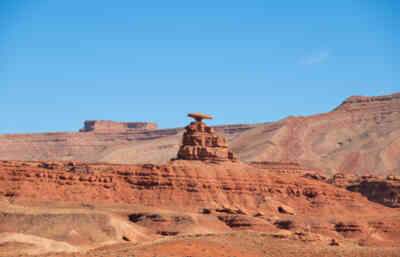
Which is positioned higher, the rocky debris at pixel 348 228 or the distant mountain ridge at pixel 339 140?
the distant mountain ridge at pixel 339 140

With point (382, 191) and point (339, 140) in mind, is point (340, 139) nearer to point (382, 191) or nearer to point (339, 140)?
point (339, 140)

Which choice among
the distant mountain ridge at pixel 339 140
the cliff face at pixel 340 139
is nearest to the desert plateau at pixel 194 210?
the distant mountain ridge at pixel 339 140

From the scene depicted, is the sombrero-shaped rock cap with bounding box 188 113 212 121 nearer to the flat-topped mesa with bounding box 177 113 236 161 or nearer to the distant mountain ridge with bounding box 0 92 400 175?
the flat-topped mesa with bounding box 177 113 236 161

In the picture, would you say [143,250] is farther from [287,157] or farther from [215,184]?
[287,157]

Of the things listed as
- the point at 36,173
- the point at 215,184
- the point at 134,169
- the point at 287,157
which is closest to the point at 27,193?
the point at 36,173

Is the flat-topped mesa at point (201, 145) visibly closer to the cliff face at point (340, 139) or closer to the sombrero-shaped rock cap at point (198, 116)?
the sombrero-shaped rock cap at point (198, 116)

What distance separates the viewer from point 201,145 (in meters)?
96.4

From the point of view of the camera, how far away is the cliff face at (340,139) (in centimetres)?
16288

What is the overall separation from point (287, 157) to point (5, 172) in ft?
325

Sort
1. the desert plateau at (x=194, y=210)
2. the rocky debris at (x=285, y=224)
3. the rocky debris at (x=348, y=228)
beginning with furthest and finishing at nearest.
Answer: the rocky debris at (x=348, y=228)
the rocky debris at (x=285, y=224)
the desert plateau at (x=194, y=210)

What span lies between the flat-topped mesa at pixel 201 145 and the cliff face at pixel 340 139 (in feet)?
213

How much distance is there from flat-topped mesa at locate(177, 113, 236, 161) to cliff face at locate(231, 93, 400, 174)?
64810 millimetres

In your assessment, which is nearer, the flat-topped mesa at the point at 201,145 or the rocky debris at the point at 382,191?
the flat-topped mesa at the point at 201,145

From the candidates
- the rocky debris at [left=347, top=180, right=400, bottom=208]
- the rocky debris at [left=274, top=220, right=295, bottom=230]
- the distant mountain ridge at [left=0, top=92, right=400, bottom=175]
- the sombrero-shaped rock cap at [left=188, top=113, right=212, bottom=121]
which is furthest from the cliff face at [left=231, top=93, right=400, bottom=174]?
the rocky debris at [left=274, top=220, right=295, bottom=230]
